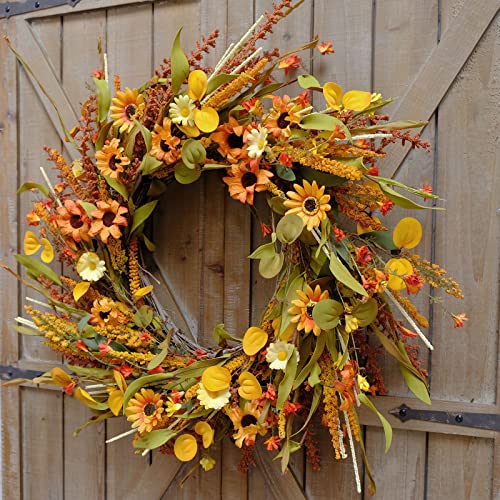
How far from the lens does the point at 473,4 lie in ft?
3.93

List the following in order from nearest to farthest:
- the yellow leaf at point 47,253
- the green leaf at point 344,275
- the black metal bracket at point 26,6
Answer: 1. the green leaf at point 344,275
2. the yellow leaf at point 47,253
3. the black metal bracket at point 26,6

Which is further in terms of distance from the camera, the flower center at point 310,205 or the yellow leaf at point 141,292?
the yellow leaf at point 141,292

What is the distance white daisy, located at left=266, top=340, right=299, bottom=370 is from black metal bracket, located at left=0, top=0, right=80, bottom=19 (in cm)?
108

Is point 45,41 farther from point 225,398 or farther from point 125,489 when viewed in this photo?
point 125,489

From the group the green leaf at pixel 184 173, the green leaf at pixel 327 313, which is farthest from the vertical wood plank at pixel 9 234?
the green leaf at pixel 327 313

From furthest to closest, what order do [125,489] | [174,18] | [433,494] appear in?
[125,489] → [174,18] → [433,494]

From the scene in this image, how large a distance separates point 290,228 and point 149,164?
14.2 inches

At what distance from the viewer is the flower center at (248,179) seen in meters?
1.19

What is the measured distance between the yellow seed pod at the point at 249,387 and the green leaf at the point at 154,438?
0.62 ft

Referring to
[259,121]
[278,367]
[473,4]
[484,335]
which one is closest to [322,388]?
[278,367]

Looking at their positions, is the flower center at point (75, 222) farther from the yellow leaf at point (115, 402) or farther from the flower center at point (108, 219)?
the yellow leaf at point (115, 402)

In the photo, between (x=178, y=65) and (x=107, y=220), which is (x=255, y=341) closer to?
(x=107, y=220)

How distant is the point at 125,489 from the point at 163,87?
1060 millimetres

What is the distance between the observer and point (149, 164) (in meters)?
1.25
